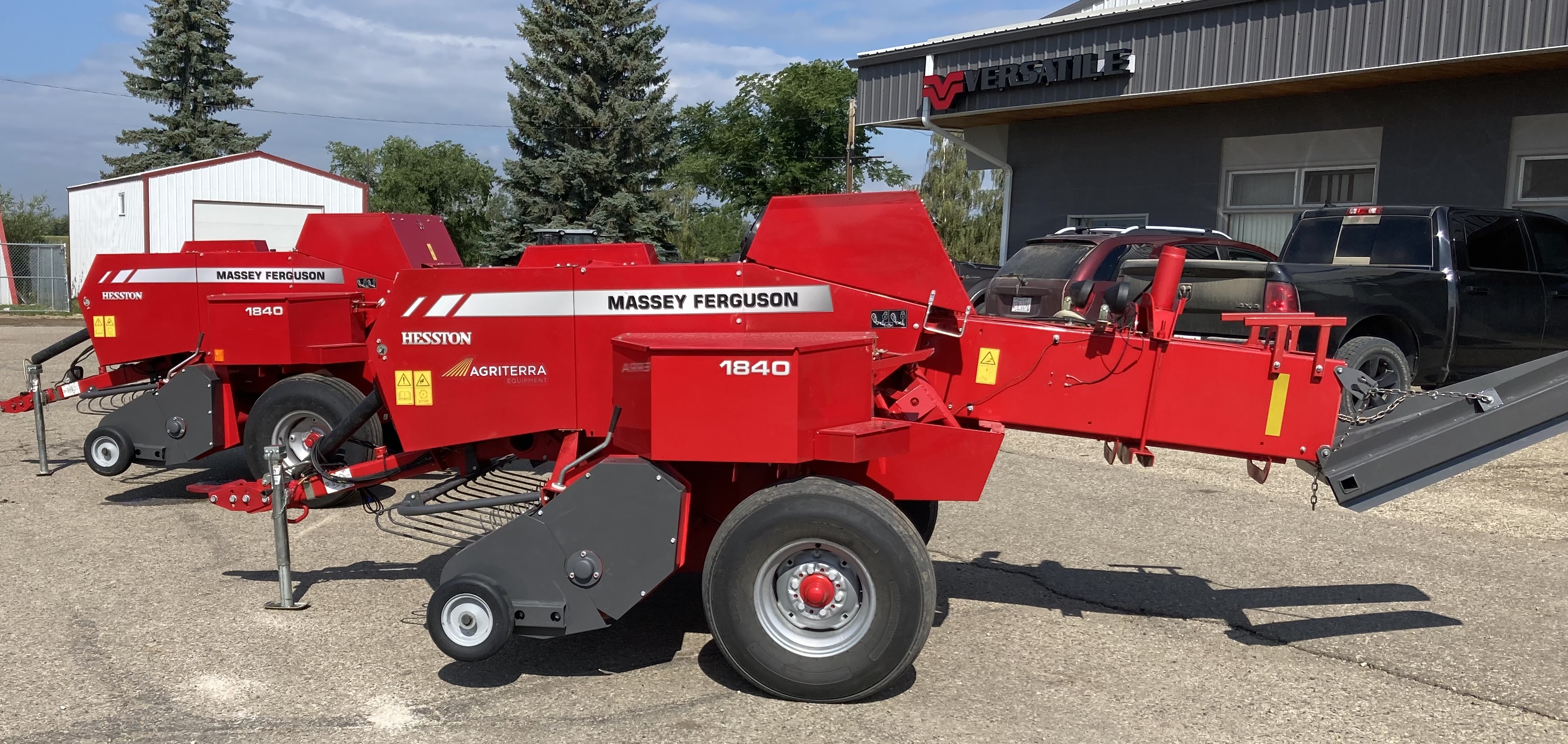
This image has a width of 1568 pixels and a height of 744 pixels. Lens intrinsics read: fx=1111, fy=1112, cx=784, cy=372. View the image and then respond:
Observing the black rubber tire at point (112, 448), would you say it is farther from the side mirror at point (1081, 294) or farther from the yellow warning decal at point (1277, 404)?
the yellow warning decal at point (1277, 404)

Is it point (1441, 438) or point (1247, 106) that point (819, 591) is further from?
point (1247, 106)

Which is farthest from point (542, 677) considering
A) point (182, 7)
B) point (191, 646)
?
point (182, 7)

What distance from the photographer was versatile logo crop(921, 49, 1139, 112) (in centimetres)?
1666

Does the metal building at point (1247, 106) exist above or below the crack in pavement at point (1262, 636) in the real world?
above

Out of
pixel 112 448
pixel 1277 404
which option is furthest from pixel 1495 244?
pixel 112 448

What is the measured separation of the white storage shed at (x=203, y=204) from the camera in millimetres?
30734

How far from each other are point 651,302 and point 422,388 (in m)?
1.14

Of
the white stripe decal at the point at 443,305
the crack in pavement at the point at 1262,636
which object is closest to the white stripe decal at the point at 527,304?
the white stripe decal at the point at 443,305

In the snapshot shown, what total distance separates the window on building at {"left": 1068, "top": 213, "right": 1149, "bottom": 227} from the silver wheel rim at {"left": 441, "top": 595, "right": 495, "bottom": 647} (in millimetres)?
15336

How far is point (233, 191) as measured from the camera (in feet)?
104

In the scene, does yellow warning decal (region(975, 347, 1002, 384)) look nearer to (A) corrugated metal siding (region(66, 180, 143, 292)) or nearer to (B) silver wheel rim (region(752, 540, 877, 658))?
(B) silver wheel rim (region(752, 540, 877, 658))

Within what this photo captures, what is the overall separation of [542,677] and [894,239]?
2371 millimetres

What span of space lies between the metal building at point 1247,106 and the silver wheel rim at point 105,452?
Answer: 1300 cm

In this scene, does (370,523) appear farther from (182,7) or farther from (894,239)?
(182,7)
